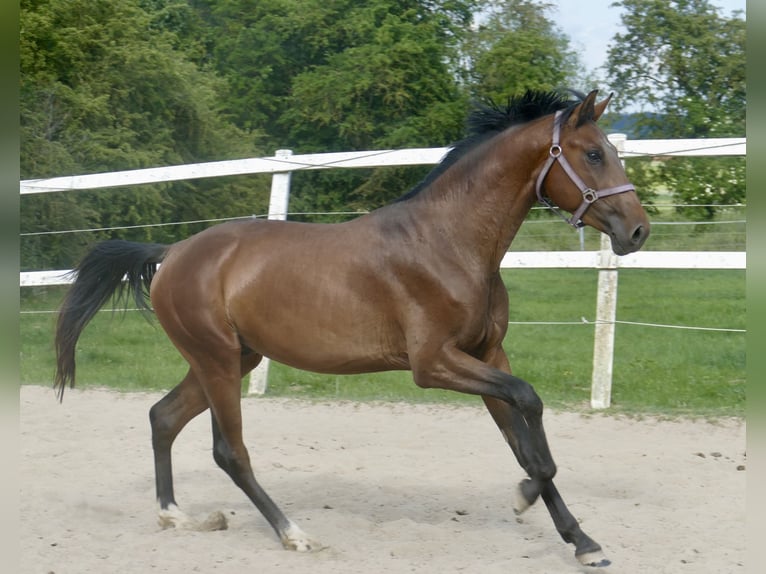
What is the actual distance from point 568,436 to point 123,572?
10.6 feet

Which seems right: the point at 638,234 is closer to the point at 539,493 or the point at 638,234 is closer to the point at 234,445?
the point at 539,493

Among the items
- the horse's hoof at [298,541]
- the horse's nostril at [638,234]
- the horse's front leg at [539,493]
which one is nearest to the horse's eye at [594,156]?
the horse's nostril at [638,234]

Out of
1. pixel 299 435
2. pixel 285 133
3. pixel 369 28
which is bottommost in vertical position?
pixel 299 435

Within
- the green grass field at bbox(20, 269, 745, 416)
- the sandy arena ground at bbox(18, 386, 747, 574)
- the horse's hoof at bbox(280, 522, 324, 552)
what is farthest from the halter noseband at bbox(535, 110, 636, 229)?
the green grass field at bbox(20, 269, 745, 416)

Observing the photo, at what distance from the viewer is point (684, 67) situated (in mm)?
17312

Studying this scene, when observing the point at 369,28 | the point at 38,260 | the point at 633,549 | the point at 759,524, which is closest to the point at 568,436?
the point at 633,549

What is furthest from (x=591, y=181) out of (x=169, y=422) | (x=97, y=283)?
(x=97, y=283)

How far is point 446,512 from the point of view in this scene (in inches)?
189

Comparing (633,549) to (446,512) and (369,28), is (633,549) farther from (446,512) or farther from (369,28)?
(369,28)

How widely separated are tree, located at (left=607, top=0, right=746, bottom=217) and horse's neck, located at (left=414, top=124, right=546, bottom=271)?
483 inches

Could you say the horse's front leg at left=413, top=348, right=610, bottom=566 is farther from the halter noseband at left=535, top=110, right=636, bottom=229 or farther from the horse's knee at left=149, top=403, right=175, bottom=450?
the horse's knee at left=149, top=403, right=175, bottom=450

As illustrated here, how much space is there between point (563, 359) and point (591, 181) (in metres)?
5.28

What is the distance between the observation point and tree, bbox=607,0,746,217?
1639 cm

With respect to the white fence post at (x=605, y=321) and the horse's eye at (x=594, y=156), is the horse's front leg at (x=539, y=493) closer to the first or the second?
the horse's eye at (x=594, y=156)
